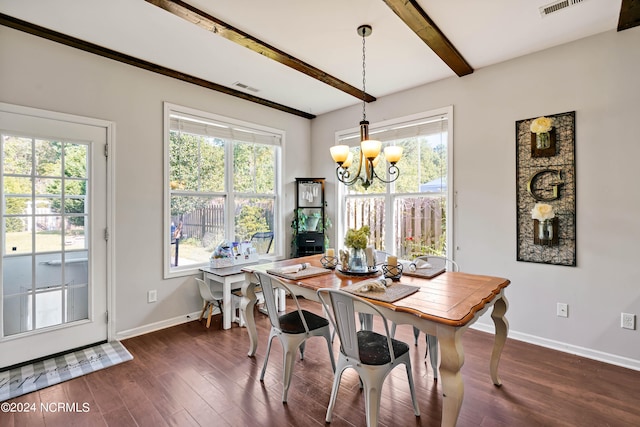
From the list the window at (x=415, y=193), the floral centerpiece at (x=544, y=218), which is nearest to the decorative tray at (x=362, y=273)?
the window at (x=415, y=193)

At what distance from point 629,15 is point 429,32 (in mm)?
1495

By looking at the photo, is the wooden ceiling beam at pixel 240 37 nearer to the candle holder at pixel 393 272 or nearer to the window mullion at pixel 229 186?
the window mullion at pixel 229 186

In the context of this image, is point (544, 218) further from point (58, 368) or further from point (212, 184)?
point (58, 368)

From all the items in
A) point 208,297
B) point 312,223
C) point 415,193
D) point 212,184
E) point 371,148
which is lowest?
point 208,297

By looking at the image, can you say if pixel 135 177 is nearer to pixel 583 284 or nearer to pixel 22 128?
pixel 22 128

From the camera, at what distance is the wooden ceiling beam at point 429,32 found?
2252mm

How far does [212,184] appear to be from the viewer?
3916 millimetres

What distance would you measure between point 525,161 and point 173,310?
404cm

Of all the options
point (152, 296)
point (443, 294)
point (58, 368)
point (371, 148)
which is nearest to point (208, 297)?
point (152, 296)

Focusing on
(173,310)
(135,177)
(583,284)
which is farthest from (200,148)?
(583,284)

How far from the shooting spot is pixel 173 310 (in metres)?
3.53

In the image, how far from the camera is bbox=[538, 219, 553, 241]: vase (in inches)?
113

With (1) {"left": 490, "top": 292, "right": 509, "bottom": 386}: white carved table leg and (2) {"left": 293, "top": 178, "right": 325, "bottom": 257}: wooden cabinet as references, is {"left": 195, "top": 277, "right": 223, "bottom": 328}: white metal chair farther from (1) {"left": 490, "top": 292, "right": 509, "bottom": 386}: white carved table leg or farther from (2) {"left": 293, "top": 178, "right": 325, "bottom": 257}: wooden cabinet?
(1) {"left": 490, "top": 292, "right": 509, "bottom": 386}: white carved table leg

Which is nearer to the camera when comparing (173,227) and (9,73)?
(9,73)
